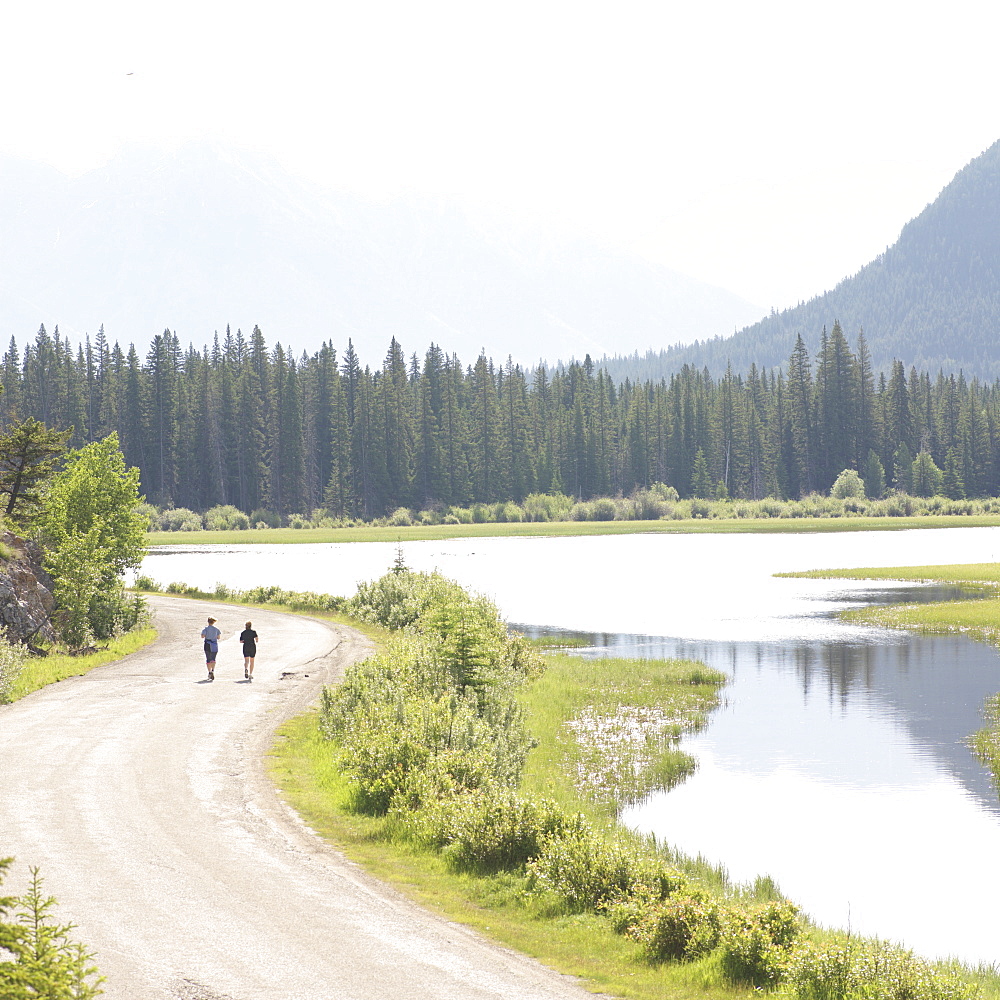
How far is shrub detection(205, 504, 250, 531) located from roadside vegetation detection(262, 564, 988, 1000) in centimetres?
12417

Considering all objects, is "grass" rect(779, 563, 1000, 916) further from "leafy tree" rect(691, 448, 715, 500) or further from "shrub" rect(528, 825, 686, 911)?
"leafy tree" rect(691, 448, 715, 500)

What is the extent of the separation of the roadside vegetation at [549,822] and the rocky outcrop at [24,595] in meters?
13.1

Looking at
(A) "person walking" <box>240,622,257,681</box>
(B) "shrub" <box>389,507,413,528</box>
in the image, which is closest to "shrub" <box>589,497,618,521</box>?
(B) "shrub" <box>389,507,413,528</box>

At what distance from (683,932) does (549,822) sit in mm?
3961

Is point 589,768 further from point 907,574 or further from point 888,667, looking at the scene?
point 907,574

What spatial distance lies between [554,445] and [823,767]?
16013 cm

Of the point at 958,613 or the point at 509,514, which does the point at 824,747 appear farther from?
the point at 509,514

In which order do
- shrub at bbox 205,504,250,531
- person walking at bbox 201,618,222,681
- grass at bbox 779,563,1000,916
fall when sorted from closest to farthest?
grass at bbox 779,563,1000,916, person walking at bbox 201,618,222,681, shrub at bbox 205,504,250,531

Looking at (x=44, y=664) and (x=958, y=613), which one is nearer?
(x=44, y=664)

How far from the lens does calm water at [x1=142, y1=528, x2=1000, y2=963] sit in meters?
17.8

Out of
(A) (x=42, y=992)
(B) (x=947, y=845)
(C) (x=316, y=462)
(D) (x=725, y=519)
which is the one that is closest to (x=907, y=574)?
(B) (x=947, y=845)

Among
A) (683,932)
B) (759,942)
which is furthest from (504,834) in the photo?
(759,942)

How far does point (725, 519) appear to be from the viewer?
150 meters

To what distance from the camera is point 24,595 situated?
124 feet
